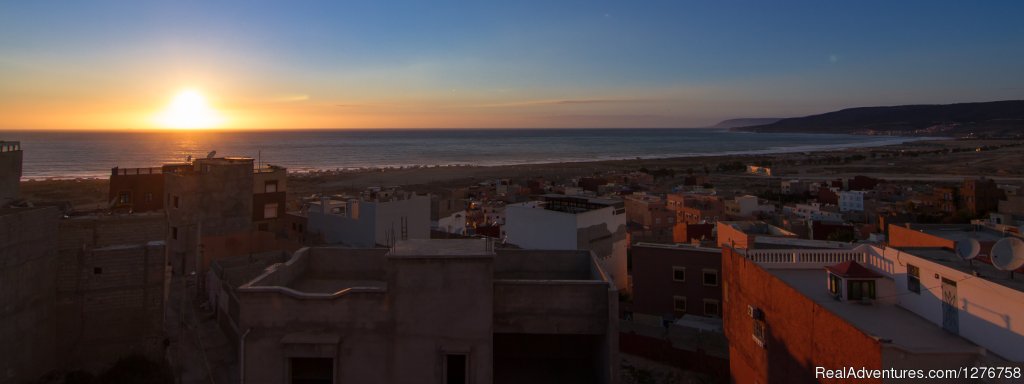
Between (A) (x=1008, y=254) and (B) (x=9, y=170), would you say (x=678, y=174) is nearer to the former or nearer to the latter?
(B) (x=9, y=170)

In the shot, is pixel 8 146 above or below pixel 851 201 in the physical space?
above

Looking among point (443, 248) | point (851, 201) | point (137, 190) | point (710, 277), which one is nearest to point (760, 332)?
point (443, 248)

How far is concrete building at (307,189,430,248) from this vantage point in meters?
29.2

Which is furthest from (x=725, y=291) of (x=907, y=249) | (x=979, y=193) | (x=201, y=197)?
(x=979, y=193)

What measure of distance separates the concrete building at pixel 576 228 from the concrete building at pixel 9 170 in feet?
64.5

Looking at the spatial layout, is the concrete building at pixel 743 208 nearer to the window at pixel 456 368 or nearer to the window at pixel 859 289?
the window at pixel 859 289

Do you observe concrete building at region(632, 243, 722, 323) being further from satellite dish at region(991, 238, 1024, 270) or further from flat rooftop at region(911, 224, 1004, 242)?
satellite dish at region(991, 238, 1024, 270)

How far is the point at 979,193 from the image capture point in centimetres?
4397

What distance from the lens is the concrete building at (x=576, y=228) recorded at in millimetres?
28688

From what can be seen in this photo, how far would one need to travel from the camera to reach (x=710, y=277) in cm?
2256

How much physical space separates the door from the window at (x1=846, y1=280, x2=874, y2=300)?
50.8 inches

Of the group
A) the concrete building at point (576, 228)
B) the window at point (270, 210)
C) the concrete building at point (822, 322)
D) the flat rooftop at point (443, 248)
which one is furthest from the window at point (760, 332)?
the window at point (270, 210)

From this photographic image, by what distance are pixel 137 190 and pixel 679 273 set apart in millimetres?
26855

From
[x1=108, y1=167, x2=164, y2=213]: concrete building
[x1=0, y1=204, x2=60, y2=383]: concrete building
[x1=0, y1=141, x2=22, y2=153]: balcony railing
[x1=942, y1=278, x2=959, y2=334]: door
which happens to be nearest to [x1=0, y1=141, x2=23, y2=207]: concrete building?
[x1=0, y1=141, x2=22, y2=153]: balcony railing
